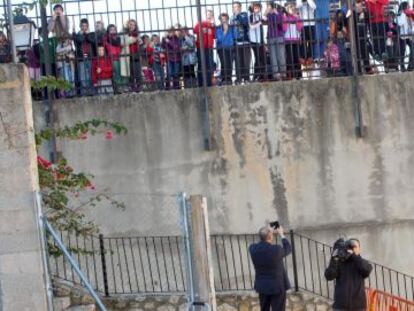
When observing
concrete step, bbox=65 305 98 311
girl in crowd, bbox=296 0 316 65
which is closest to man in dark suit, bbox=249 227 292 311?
concrete step, bbox=65 305 98 311

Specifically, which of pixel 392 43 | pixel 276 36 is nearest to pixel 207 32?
pixel 276 36

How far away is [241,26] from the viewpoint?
58.0ft

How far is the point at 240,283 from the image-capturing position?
17.1m

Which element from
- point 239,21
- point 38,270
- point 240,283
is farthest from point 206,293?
point 239,21

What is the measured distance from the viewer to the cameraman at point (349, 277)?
13.7m

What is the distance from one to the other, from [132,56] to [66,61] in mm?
949

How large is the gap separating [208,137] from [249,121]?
2.05ft

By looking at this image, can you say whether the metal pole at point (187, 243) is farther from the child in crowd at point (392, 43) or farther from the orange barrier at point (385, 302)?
the child in crowd at point (392, 43)

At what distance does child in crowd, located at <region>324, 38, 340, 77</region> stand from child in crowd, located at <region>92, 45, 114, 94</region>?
10.3 ft

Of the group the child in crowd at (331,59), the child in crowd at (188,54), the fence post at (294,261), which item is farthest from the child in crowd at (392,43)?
the fence post at (294,261)

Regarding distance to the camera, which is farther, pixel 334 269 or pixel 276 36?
pixel 276 36

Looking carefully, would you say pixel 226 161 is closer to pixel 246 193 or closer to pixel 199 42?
pixel 246 193

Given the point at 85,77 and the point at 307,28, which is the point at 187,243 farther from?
the point at 307,28

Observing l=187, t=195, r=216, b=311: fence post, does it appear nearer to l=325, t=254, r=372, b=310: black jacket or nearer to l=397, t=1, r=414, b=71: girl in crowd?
l=325, t=254, r=372, b=310: black jacket
